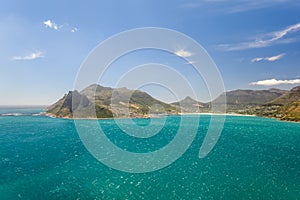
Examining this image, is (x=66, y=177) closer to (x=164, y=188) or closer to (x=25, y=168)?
(x=25, y=168)

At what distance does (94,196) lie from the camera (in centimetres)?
4103

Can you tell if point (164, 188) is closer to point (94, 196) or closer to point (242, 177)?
point (94, 196)

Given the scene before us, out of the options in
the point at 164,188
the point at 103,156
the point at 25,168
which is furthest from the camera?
the point at 103,156

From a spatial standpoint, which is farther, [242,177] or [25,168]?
[25,168]

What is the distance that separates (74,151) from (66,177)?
102 ft

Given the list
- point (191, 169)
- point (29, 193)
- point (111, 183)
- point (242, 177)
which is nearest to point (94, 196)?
point (111, 183)

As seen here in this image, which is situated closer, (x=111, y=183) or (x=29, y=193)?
(x=29, y=193)

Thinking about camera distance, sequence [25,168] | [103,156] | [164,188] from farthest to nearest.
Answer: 1. [103,156]
2. [25,168]
3. [164,188]

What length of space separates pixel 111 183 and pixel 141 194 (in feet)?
28.2

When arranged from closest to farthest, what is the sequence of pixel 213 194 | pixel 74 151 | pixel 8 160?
pixel 213 194
pixel 8 160
pixel 74 151

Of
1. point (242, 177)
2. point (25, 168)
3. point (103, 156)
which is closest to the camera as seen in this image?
point (242, 177)

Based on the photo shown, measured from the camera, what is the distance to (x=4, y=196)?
40.0 m

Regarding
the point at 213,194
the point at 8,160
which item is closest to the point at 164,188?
the point at 213,194

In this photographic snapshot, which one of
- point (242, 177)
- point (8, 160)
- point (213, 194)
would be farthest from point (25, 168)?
point (242, 177)
